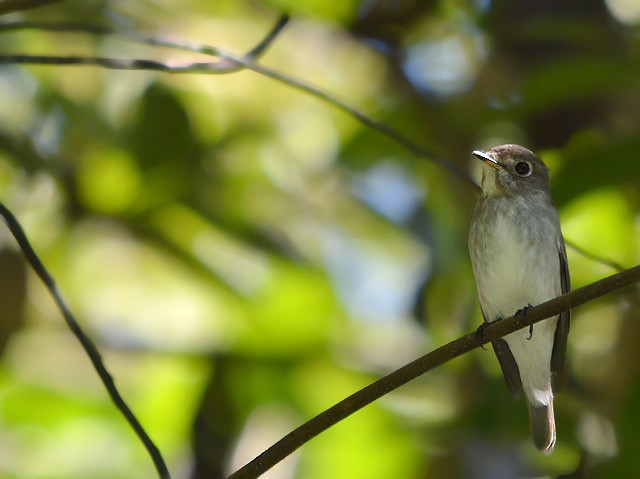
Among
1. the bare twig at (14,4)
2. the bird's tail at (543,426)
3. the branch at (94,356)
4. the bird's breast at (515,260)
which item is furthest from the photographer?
the bird's breast at (515,260)

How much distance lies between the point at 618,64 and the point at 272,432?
2.52 metres

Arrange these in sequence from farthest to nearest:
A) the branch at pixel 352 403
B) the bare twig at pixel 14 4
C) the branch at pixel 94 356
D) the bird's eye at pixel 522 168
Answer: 1. the bird's eye at pixel 522 168
2. the bare twig at pixel 14 4
3. the branch at pixel 94 356
4. the branch at pixel 352 403

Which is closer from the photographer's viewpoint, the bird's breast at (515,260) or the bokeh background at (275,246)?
the bird's breast at (515,260)

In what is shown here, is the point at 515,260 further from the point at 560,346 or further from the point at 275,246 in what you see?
the point at 275,246

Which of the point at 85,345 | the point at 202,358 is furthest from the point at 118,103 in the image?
the point at 85,345

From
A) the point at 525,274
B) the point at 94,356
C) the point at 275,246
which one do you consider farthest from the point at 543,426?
the point at 94,356

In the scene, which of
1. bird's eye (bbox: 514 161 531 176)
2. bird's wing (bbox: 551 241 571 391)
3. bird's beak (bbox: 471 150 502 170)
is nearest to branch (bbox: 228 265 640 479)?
bird's wing (bbox: 551 241 571 391)

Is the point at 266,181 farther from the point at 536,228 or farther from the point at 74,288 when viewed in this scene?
the point at 536,228

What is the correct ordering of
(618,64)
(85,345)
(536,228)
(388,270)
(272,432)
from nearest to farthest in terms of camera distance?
1. (85,345)
2. (618,64)
3. (536,228)
4. (272,432)
5. (388,270)

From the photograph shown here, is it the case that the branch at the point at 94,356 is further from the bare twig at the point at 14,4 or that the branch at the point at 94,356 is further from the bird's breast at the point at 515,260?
the bird's breast at the point at 515,260

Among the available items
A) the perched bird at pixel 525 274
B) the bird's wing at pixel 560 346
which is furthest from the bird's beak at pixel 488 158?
the bird's wing at pixel 560 346

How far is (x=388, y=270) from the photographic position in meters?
6.11

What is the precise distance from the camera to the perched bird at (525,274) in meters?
4.03

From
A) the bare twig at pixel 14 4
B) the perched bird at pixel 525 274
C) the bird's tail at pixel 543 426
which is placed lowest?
the bird's tail at pixel 543 426
